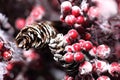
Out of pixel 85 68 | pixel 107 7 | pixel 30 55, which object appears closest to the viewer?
pixel 85 68

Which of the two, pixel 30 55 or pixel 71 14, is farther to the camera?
pixel 30 55

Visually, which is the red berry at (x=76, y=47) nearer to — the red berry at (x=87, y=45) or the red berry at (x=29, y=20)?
the red berry at (x=87, y=45)

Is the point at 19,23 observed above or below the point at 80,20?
above

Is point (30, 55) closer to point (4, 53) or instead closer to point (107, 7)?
point (4, 53)

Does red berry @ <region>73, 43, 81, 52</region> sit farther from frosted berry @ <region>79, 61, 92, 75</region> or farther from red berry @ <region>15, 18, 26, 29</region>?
red berry @ <region>15, 18, 26, 29</region>

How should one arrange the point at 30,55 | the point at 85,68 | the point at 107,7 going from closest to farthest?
the point at 85,68 < the point at 107,7 < the point at 30,55

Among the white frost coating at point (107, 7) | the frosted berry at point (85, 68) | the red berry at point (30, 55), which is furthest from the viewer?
the red berry at point (30, 55)

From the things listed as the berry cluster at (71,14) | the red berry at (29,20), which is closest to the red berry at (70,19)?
the berry cluster at (71,14)

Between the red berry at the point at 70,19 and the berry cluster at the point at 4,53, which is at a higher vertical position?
the red berry at the point at 70,19

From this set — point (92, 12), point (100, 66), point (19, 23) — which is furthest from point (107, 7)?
point (19, 23)

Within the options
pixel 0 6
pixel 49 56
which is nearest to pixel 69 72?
pixel 49 56
